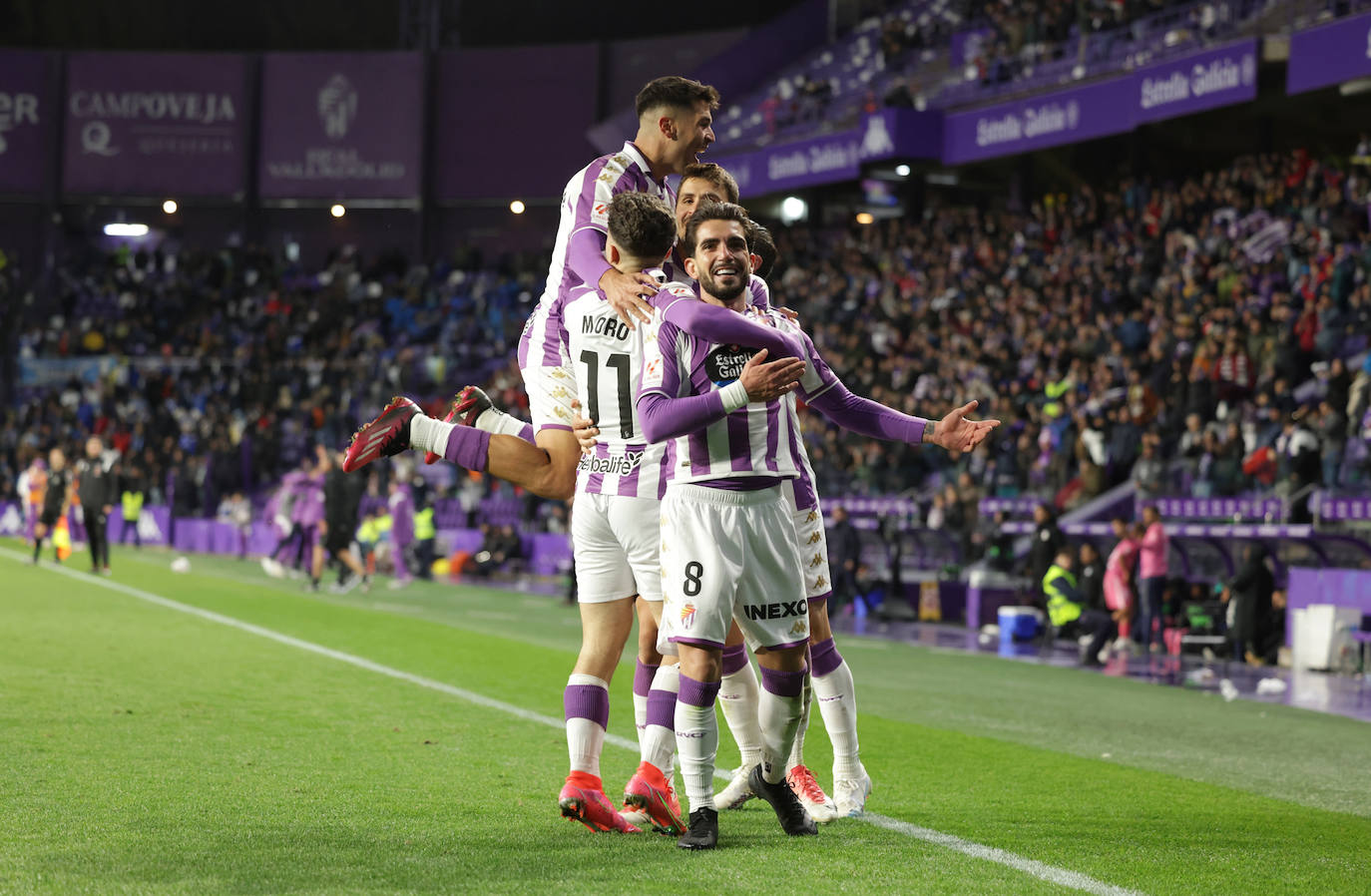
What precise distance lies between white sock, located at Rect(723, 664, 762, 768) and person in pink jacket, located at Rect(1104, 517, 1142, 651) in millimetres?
11905

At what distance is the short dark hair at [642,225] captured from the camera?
222 inches

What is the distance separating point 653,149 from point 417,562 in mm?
23663

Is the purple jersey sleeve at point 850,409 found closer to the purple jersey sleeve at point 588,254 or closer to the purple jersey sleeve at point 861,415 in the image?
the purple jersey sleeve at point 861,415

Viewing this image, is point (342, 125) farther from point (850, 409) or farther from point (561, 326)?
point (850, 409)

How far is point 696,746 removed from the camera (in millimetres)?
5480

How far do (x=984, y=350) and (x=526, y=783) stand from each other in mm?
19679

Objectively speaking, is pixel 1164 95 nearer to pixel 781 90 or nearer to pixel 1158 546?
pixel 1158 546

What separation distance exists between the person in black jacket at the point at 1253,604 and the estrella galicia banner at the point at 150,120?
39675mm

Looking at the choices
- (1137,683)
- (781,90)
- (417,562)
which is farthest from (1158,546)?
(781,90)

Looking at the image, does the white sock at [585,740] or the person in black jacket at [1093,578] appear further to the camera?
the person in black jacket at [1093,578]

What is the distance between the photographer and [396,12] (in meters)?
50.3

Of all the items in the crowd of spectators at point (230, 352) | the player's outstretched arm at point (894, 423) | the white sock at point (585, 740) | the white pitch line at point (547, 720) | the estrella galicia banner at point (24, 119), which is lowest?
the white pitch line at point (547, 720)

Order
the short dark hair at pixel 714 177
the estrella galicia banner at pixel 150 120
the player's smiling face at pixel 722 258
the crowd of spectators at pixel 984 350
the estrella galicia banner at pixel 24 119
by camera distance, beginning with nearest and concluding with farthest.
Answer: the player's smiling face at pixel 722 258, the short dark hair at pixel 714 177, the crowd of spectators at pixel 984 350, the estrella galicia banner at pixel 24 119, the estrella galicia banner at pixel 150 120

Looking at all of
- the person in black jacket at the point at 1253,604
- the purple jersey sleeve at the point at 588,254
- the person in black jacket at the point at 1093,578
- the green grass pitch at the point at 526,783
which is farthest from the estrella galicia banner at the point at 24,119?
the purple jersey sleeve at the point at 588,254
